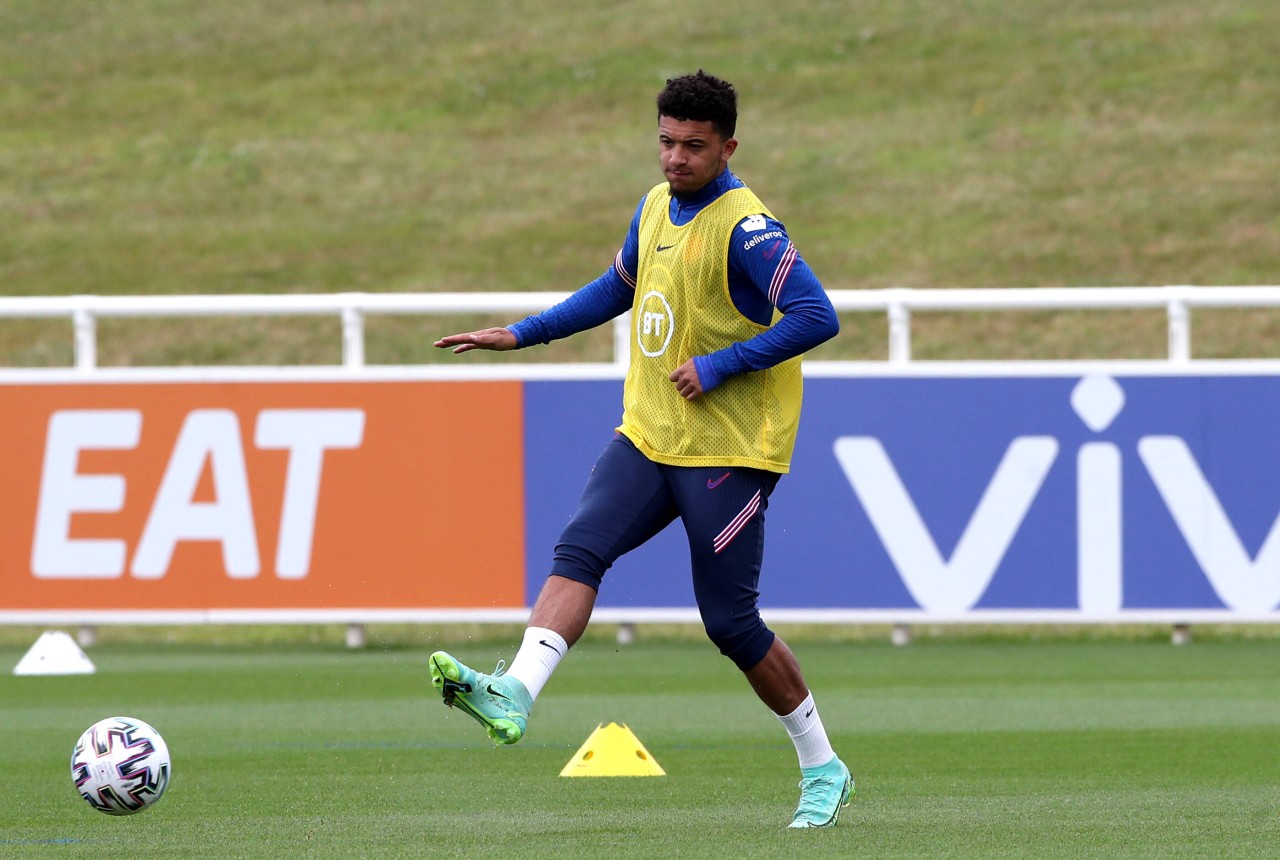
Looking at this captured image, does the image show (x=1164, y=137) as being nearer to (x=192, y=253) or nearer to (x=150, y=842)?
(x=192, y=253)

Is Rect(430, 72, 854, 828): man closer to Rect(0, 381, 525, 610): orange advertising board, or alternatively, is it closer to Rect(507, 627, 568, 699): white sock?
Rect(507, 627, 568, 699): white sock

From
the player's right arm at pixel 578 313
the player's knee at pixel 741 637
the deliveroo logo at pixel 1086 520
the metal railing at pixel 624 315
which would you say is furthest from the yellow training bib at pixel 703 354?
the deliveroo logo at pixel 1086 520

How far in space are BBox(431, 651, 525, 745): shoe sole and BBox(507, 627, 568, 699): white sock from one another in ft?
0.66

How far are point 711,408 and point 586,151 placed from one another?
1143 inches

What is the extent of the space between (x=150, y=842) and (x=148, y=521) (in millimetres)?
6869

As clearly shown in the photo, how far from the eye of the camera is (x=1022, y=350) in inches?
955

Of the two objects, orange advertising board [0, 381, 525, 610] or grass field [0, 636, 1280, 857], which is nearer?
grass field [0, 636, 1280, 857]

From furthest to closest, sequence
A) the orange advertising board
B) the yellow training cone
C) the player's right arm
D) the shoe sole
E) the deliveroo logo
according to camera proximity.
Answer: the orange advertising board, the deliveroo logo, the yellow training cone, the player's right arm, the shoe sole

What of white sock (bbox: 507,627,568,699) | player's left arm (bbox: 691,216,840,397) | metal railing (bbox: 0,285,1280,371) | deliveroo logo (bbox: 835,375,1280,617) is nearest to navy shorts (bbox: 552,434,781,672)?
white sock (bbox: 507,627,568,699)

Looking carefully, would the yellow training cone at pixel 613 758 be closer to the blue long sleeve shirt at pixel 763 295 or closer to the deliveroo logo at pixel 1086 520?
the blue long sleeve shirt at pixel 763 295

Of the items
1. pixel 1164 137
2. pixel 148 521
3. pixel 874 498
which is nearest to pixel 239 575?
pixel 148 521

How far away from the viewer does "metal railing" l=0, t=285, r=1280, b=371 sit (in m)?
12.7

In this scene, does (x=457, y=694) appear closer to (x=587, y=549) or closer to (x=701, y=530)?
(x=587, y=549)

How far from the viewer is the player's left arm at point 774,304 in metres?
6.63
